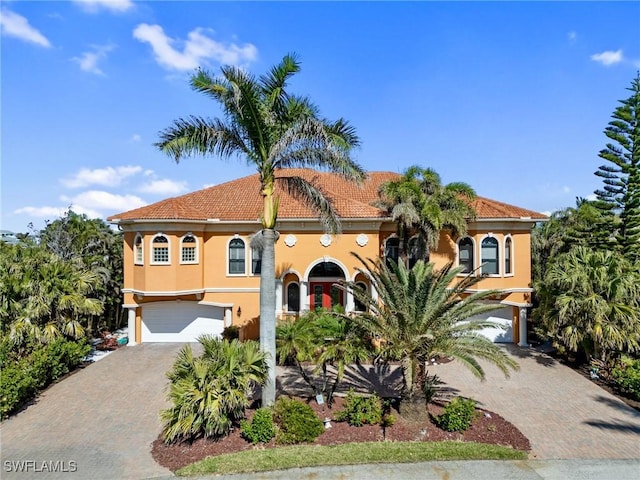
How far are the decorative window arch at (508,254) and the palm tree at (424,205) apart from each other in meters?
3.12

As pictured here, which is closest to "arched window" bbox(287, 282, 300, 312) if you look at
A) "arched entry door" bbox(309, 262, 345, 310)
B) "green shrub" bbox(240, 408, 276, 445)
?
"arched entry door" bbox(309, 262, 345, 310)

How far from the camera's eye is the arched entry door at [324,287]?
781 inches

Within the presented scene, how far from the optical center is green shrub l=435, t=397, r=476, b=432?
9.81m

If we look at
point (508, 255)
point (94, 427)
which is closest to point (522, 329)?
point (508, 255)

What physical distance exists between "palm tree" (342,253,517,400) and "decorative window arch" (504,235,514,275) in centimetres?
984

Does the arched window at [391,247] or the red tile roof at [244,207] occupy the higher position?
the red tile roof at [244,207]

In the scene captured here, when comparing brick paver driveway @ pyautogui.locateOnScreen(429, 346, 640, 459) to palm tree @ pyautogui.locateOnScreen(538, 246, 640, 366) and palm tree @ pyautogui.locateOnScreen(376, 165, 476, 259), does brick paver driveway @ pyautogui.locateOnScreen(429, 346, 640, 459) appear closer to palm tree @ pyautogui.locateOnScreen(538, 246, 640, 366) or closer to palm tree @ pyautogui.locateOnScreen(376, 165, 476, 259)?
palm tree @ pyautogui.locateOnScreen(538, 246, 640, 366)

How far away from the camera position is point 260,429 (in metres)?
9.27

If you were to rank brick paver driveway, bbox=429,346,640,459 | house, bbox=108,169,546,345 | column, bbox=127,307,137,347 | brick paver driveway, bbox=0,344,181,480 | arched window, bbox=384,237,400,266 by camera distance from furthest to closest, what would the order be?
arched window, bbox=384,237,400,266
column, bbox=127,307,137,347
house, bbox=108,169,546,345
brick paver driveway, bbox=429,346,640,459
brick paver driveway, bbox=0,344,181,480

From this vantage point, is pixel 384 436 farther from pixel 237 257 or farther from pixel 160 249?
pixel 160 249

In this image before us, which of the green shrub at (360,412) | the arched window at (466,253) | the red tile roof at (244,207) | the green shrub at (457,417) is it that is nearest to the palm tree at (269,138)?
the green shrub at (360,412)

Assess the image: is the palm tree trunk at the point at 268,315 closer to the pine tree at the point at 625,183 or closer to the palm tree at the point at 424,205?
the palm tree at the point at 424,205

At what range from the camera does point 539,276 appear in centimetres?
2236

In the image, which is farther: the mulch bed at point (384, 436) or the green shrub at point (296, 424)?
the green shrub at point (296, 424)
